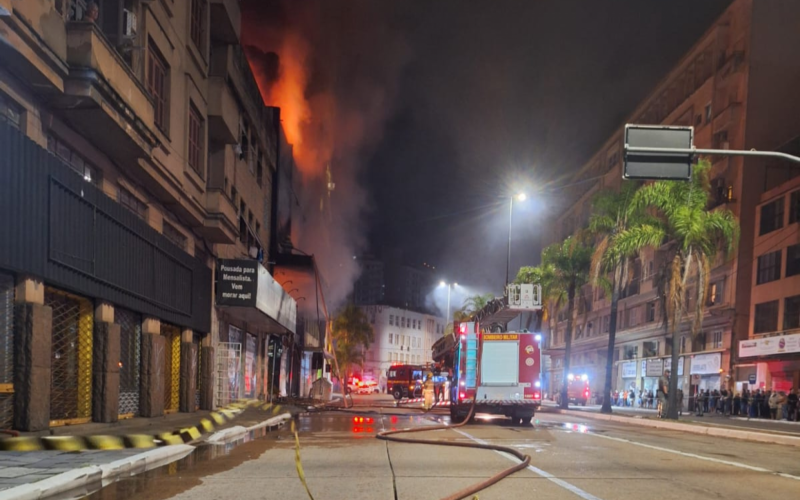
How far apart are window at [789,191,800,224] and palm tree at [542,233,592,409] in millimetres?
10592

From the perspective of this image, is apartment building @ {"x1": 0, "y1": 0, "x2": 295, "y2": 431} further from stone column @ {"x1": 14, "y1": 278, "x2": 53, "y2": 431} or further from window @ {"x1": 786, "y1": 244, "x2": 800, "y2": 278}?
window @ {"x1": 786, "y1": 244, "x2": 800, "y2": 278}

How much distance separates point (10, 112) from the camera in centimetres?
1047

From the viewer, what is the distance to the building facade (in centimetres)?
10294

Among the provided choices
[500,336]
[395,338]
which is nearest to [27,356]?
[500,336]

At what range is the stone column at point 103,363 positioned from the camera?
43.9 feet

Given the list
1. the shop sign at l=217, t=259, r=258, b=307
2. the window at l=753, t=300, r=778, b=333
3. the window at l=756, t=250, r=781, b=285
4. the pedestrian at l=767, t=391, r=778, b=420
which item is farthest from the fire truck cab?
the shop sign at l=217, t=259, r=258, b=307

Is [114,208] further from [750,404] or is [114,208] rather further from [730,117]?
[730,117]

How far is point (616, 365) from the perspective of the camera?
2183 inches

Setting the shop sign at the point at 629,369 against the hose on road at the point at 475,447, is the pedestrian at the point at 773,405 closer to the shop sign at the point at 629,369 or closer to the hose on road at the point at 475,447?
the hose on road at the point at 475,447

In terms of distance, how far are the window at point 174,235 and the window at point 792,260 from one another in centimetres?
2744

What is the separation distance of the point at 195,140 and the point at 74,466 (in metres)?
13.8

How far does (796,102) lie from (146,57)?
3519 cm

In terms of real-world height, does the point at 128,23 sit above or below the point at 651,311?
above

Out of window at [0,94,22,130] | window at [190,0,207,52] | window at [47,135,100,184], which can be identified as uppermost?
window at [190,0,207,52]
